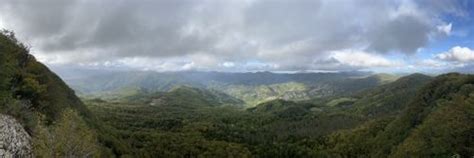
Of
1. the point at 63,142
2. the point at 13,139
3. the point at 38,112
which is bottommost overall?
the point at 63,142

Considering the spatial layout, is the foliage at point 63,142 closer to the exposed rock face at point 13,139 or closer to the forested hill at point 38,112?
the forested hill at point 38,112

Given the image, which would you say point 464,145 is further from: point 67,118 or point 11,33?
point 11,33

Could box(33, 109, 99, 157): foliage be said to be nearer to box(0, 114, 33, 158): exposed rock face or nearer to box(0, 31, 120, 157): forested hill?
box(0, 31, 120, 157): forested hill

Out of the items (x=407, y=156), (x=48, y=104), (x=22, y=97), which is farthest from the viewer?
(x=407, y=156)

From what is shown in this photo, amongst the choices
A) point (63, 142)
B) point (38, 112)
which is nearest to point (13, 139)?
point (63, 142)

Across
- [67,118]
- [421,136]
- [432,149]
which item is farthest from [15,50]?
[421,136]

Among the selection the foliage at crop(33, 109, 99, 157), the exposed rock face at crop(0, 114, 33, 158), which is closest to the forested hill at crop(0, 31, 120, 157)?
the foliage at crop(33, 109, 99, 157)

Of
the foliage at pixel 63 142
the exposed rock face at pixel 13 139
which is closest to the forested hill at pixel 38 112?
the foliage at pixel 63 142

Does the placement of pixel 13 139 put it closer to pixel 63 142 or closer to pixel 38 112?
pixel 63 142
